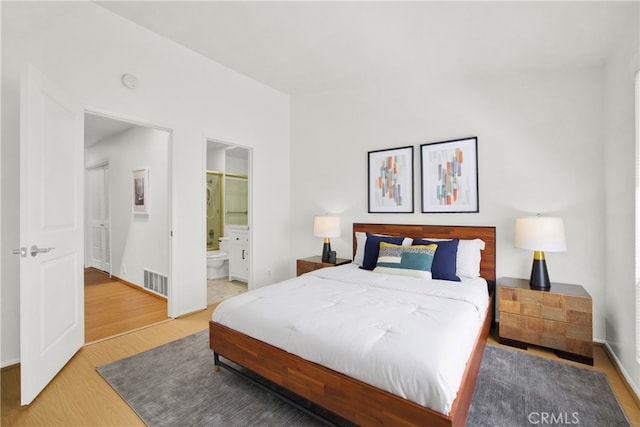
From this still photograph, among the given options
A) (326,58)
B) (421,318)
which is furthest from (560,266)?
(326,58)

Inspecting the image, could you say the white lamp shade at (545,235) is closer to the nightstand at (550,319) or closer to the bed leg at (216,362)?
the nightstand at (550,319)

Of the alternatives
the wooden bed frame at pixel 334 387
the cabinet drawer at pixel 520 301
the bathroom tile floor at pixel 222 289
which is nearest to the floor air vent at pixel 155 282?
the bathroom tile floor at pixel 222 289

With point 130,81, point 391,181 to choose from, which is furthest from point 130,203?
point 391,181

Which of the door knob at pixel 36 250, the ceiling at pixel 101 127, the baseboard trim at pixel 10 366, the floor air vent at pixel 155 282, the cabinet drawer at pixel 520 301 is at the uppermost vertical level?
the ceiling at pixel 101 127

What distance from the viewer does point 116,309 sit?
361 centimetres

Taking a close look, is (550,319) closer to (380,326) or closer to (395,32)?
(380,326)

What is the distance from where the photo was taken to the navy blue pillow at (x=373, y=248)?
3255mm

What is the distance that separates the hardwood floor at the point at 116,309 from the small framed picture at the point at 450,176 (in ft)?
11.0

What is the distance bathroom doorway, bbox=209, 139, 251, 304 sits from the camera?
15.7 feet

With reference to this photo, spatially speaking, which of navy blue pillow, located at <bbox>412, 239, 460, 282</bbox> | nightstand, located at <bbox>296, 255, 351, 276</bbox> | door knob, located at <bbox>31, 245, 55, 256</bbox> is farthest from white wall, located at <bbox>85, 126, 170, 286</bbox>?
navy blue pillow, located at <bbox>412, 239, 460, 282</bbox>

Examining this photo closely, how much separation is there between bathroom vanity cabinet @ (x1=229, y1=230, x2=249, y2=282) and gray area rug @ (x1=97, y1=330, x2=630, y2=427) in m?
2.29

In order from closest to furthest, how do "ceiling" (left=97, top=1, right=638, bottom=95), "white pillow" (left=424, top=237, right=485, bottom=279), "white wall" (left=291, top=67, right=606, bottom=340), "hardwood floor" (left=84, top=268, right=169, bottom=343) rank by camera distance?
"ceiling" (left=97, top=1, right=638, bottom=95) < "white wall" (left=291, top=67, right=606, bottom=340) < "white pillow" (left=424, top=237, right=485, bottom=279) < "hardwood floor" (left=84, top=268, right=169, bottom=343)

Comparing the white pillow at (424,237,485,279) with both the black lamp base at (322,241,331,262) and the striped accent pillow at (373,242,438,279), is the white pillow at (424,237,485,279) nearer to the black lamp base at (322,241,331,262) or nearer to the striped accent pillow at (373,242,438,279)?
the striped accent pillow at (373,242,438,279)

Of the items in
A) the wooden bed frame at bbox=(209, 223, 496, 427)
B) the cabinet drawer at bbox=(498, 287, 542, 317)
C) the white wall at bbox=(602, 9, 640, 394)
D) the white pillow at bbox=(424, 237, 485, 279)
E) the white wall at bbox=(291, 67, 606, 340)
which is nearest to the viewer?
the wooden bed frame at bbox=(209, 223, 496, 427)
